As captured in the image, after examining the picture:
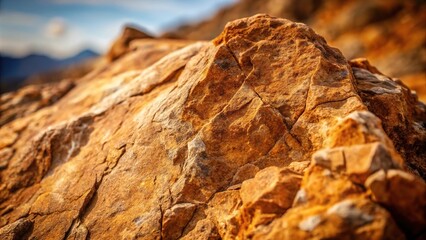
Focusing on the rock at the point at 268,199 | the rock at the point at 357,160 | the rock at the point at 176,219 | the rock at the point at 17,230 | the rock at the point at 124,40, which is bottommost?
the rock at the point at 17,230

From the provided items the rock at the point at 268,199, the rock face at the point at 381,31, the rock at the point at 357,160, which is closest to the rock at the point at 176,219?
the rock at the point at 268,199

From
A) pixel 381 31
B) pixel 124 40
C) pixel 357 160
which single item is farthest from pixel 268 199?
pixel 381 31

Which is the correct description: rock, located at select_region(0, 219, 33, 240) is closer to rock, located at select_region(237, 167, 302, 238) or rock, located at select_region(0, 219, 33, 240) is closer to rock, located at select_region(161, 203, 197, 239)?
rock, located at select_region(161, 203, 197, 239)

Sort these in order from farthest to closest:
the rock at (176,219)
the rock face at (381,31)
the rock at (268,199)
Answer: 1. the rock face at (381,31)
2. the rock at (176,219)
3. the rock at (268,199)

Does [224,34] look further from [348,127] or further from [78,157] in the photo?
[78,157]

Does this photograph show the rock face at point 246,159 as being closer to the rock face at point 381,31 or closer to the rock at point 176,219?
Answer: the rock at point 176,219

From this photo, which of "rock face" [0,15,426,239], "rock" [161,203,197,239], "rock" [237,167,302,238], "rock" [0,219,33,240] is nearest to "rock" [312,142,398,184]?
"rock face" [0,15,426,239]

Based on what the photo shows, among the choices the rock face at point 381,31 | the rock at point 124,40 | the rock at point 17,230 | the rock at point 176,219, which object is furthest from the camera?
the rock face at point 381,31

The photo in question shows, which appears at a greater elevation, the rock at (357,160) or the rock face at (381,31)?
the rock face at (381,31)
